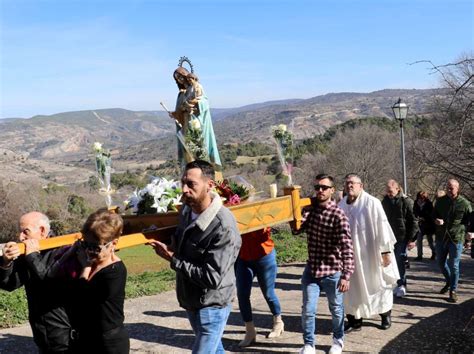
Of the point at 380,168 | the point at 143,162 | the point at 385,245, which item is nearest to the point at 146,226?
the point at 385,245

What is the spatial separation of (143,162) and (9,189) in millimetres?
67384

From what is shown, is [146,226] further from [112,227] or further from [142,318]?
[142,318]

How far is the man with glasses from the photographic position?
6.02m

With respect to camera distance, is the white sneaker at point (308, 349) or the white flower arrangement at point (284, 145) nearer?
the white sneaker at point (308, 349)

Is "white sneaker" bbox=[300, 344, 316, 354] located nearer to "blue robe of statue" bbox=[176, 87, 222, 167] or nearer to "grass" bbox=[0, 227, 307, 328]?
"blue robe of statue" bbox=[176, 87, 222, 167]

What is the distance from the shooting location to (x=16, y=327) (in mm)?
7691

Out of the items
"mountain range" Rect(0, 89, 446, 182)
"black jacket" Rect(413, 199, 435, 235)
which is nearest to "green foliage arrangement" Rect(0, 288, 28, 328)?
"black jacket" Rect(413, 199, 435, 235)

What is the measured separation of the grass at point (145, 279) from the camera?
8192 mm

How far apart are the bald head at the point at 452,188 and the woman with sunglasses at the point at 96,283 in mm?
5659

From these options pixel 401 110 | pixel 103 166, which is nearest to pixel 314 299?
pixel 103 166

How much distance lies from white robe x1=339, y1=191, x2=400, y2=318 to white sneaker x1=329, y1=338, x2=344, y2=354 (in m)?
0.79

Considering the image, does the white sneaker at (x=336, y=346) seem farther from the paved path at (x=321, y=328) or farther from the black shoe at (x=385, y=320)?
the black shoe at (x=385, y=320)

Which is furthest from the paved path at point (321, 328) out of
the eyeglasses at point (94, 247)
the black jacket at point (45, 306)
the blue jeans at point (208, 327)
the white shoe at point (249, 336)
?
the eyeglasses at point (94, 247)

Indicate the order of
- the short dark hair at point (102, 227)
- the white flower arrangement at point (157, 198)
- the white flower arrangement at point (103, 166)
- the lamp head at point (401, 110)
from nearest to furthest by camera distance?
the short dark hair at point (102, 227)
the white flower arrangement at point (157, 198)
the white flower arrangement at point (103, 166)
the lamp head at point (401, 110)
